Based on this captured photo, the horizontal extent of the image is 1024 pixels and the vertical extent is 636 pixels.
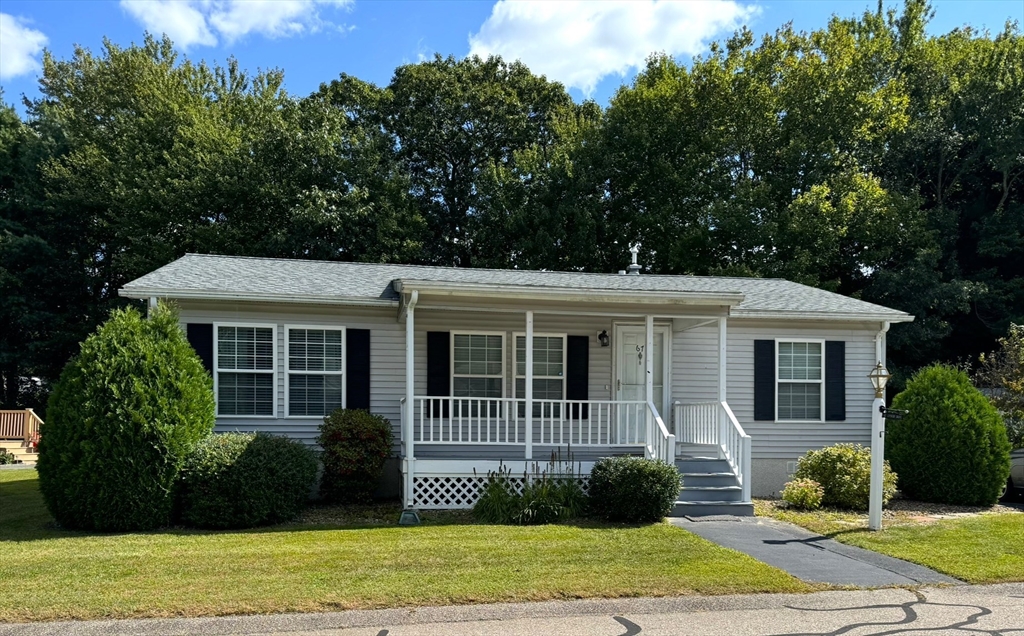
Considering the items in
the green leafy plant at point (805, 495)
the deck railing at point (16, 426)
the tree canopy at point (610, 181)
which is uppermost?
the tree canopy at point (610, 181)

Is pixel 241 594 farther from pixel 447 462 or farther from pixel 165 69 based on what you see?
pixel 165 69

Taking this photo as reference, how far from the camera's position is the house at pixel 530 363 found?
11.4m

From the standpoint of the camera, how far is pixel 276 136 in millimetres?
24219

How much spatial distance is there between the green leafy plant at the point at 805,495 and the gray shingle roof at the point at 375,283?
119 inches

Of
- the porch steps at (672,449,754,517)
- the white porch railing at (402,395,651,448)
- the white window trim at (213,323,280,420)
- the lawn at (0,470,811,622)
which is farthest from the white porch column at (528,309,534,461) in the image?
the white window trim at (213,323,280,420)

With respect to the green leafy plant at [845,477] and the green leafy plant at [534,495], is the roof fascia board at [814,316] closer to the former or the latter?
the green leafy plant at [845,477]

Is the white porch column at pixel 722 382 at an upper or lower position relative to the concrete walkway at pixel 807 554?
upper

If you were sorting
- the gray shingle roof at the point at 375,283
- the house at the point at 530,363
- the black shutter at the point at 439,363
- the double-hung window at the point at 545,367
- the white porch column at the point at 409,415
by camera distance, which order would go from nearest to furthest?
the white porch column at the point at 409,415
the house at the point at 530,363
the gray shingle roof at the point at 375,283
the black shutter at the point at 439,363
the double-hung window at the point at 545,367

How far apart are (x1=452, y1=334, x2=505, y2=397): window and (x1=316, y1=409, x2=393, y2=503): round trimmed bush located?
6.22 ft

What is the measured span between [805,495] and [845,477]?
0.67 m

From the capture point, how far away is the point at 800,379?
13.9 m

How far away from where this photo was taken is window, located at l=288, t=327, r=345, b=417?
1229cm

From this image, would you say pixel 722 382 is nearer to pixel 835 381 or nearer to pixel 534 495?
pixel 835 381

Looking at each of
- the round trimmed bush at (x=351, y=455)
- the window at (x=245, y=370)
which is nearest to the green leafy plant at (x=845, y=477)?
the round trimmed bush at (x=351, y=455)
